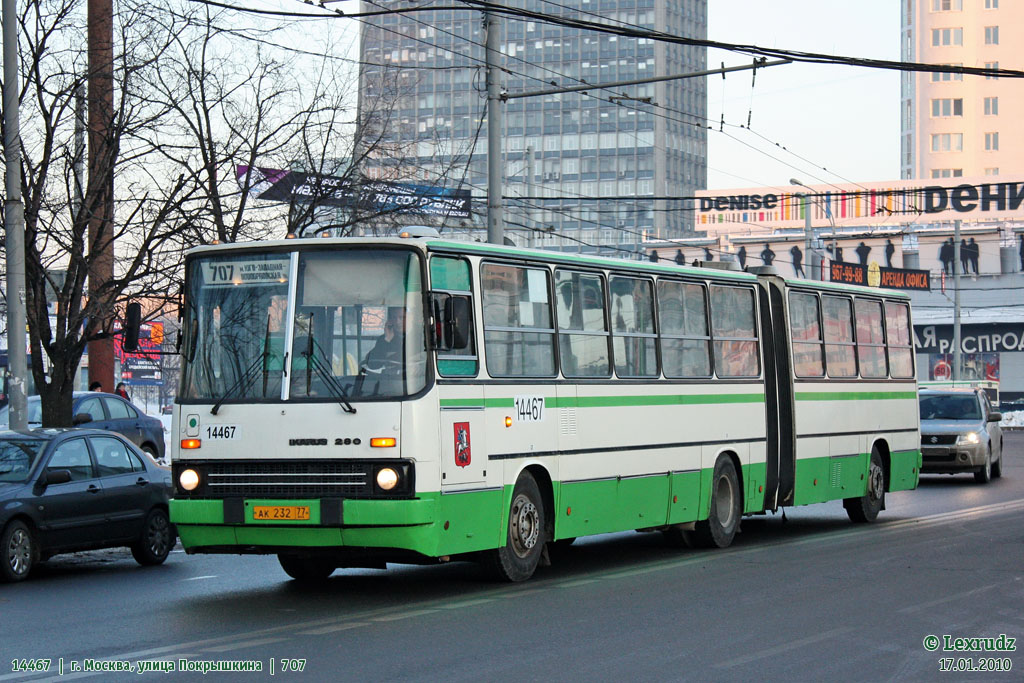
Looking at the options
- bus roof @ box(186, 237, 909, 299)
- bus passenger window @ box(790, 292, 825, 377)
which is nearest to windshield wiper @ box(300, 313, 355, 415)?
bus roof @ box(186, 237, 909, 299)

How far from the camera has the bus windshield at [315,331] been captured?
11641 mm

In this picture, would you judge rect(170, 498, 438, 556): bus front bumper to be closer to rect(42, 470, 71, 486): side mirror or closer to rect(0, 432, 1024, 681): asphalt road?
rect(0, 432, 1024, 681): asphalt road

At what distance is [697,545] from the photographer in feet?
54.1

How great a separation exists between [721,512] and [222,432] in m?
6.68

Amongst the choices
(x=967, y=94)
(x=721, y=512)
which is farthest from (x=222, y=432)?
(x=967, y=94)

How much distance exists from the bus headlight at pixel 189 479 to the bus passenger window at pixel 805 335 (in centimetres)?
855

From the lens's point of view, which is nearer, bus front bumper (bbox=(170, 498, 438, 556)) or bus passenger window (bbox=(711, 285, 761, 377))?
bus front bumper (bbox=(170, 498, 438, 556))

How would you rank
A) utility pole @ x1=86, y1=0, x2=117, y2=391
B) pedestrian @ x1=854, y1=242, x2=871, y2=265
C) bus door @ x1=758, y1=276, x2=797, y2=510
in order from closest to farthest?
bus door @ x1=758, y1=276, x2=797, y2=510 < utility pole @ x1=86, y1=0, x2=117, y2=391 < pedestrian @ x1=854, y1=242, x2=871, y2=265

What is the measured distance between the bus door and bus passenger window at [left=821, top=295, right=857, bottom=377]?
125cm

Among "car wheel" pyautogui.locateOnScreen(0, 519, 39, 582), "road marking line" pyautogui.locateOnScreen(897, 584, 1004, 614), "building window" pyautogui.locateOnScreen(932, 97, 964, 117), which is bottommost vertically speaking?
"road marking line" pyautogui.locateOnScreen(897, 584, 1004, 614)

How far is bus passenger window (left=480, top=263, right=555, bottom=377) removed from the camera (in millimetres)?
12648

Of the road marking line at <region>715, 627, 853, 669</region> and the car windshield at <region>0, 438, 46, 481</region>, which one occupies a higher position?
the car windshield at <region>0, 438, 46, 481</region>

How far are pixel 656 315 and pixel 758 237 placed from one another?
236ft

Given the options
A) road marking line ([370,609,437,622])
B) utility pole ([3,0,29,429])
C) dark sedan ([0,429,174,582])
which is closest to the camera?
road marking line ([370,609,437,622])
